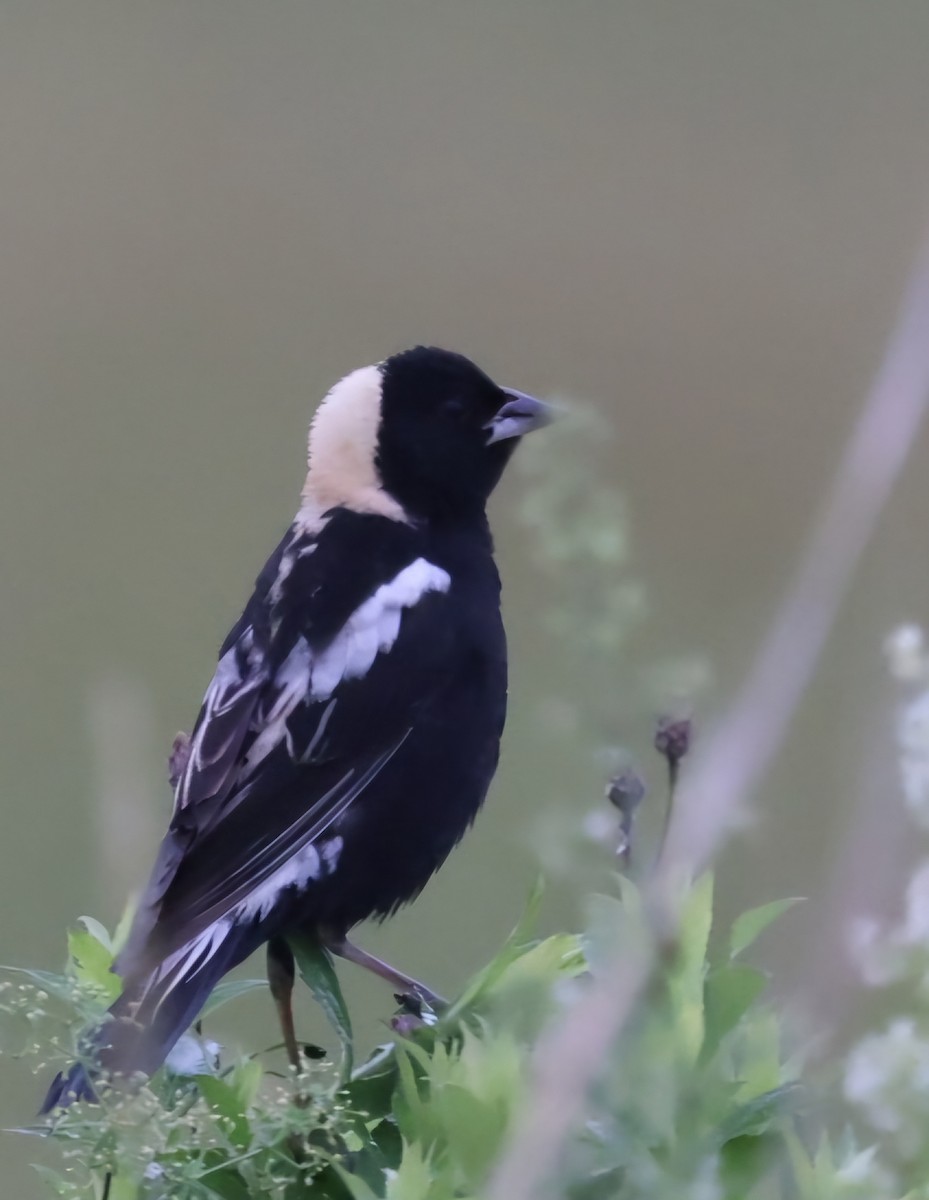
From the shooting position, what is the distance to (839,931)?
52cm

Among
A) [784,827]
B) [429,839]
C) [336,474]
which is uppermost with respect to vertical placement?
[336,474]

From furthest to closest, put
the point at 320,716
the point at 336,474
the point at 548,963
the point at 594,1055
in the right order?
the point at 336,474, the point at 320,716, the point at 548,963, the point at 594,1055

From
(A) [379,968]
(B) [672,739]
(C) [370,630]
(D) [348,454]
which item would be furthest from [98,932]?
(D) [348,454]

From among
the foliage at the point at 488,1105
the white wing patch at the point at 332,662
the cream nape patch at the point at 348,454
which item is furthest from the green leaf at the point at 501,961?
the cream nape patch at the point at 348,454

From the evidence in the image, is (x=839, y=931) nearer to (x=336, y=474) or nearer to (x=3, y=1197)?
(x=336, y=474)

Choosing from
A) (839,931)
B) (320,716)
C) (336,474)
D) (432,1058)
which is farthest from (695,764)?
(336,474)

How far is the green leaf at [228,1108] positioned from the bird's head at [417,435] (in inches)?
27.2

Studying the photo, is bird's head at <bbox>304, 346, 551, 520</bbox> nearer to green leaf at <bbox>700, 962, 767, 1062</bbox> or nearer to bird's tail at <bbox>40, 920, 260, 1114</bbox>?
bird's tail at <bbox>40, 920, 260, 1114</bbox>

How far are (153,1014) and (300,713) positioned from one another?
37 cm

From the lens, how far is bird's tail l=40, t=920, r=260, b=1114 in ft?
2.09

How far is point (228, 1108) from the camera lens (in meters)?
0.62

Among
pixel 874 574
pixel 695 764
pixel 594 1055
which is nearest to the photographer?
pixel 594 1055

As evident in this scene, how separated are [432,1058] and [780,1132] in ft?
0.50

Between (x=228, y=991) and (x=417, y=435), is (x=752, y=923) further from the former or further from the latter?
(x=417, y=435)
